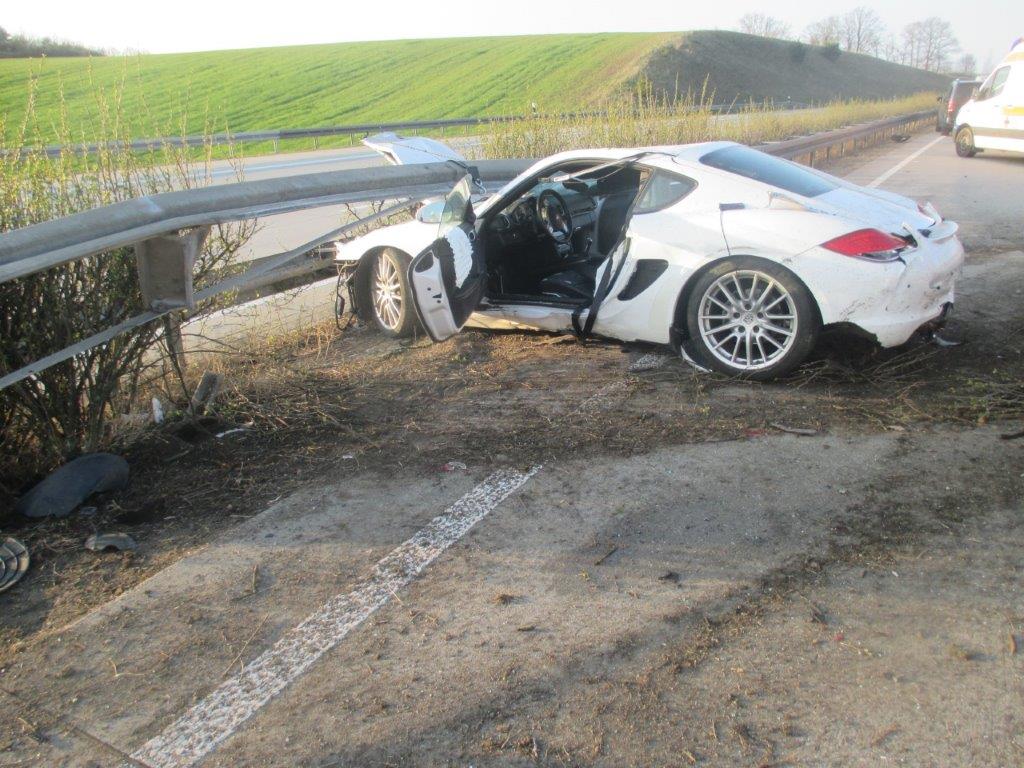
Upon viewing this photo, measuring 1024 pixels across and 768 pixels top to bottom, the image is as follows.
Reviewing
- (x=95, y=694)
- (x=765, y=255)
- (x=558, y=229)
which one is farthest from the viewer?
(x=558, y=229)

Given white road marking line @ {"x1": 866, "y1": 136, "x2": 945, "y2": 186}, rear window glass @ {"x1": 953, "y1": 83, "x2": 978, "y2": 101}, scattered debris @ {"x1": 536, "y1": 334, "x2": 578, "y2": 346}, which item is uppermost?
rear window glass @ {"x1": 953, "y1": 83, "x2": 978, "y2": 101}

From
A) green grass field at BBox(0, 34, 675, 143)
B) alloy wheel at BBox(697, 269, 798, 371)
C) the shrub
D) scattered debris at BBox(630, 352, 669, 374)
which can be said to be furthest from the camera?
green grass field at BBox(0, 34, 675, 143)

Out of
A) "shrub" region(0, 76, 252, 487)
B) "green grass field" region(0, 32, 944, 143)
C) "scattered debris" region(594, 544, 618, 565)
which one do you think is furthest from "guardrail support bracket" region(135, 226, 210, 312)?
"green grass field" region(0, 32, 944, 143)

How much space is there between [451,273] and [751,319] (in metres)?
1.88

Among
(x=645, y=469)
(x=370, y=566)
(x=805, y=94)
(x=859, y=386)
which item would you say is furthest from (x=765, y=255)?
(x=805, y=94)

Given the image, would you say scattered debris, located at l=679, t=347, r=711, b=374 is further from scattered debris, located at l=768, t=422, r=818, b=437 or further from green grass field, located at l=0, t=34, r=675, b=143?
green grass field, located at l=0, t=34, r=675, b=143

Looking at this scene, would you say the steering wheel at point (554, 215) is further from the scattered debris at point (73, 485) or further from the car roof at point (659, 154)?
the scattered debris at point (73, 485)

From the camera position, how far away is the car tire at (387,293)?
7043mm

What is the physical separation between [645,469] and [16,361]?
125 inches

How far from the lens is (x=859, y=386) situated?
5434 millimetres

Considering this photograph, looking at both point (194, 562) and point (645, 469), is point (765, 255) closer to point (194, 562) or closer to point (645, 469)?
point (645, 469)

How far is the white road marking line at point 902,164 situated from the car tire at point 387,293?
1163cm

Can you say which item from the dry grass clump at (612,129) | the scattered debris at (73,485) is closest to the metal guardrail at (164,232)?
the scattered debris at (73,485)

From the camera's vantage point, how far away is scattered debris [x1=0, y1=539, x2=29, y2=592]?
12.2 feet
